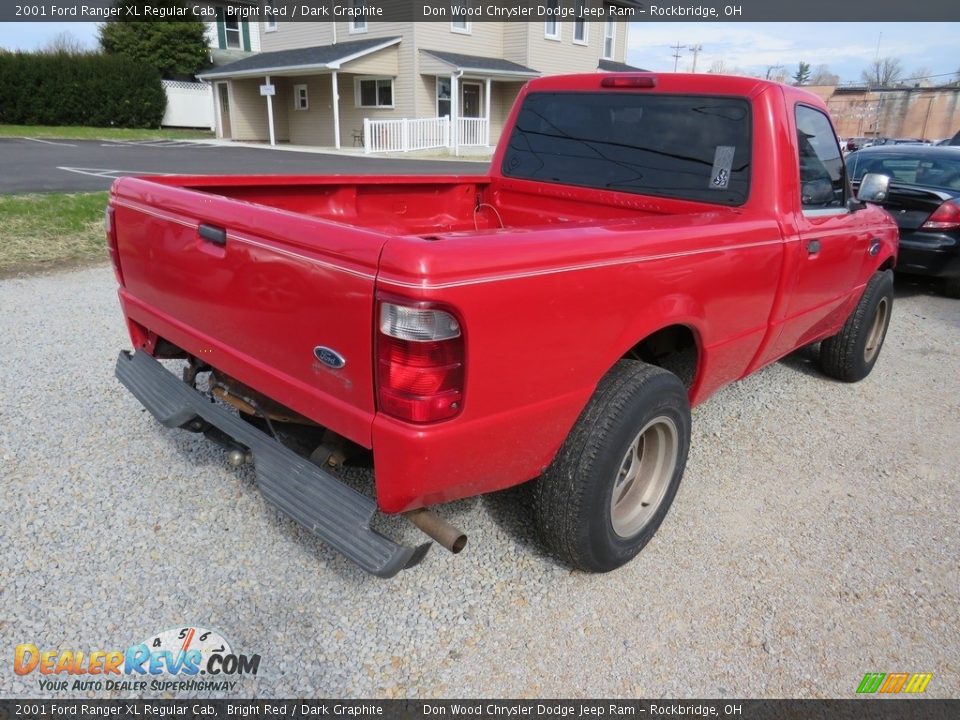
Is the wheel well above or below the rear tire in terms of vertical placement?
above

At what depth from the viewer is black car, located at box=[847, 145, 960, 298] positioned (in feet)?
23.7

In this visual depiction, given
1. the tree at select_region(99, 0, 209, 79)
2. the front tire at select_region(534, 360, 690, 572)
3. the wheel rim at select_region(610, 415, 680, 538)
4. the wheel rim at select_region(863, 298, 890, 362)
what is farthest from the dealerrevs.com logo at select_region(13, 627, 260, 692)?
the tree at select_region(99, 0, 209, 79)

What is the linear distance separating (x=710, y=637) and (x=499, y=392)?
131 cm

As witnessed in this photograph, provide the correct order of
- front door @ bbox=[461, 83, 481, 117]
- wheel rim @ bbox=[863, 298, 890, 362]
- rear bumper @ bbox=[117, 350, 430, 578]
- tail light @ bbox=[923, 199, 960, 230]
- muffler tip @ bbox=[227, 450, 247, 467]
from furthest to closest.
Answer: front door @ bbox=[461, 83, 481, 117], tail light @ bbox=[923, 199, 960, 230], wheel rim @ bbox=[863, 298, 890, 362], muffler tip @ bbox=[227, 450, 247, 467], rear bumper @ bbox=[117, 350, 430, 578]

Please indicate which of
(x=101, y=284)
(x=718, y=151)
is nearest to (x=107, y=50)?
(x=101, y=284)

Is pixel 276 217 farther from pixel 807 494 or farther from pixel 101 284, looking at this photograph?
pixel 101 284

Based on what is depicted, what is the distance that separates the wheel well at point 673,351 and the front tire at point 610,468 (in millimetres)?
288

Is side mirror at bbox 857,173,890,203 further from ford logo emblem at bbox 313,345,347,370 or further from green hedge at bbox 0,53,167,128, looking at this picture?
green hedge at bbox 0,53,167,128

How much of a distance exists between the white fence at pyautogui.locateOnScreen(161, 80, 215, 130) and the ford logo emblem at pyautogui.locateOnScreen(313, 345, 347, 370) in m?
34.9

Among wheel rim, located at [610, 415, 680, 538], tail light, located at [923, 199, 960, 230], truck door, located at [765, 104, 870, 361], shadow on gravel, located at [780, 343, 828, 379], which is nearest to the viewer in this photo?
wheel rim, located at [610, 415, 680, 538]

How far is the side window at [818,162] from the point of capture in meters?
3.54

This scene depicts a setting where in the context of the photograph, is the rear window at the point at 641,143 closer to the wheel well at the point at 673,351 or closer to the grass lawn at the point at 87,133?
the wheel well at the point at 673,351

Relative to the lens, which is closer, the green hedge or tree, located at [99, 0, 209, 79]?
the green hedge

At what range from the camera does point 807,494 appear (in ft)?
11.7
